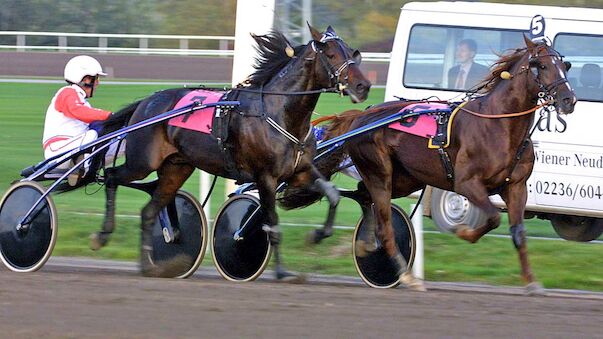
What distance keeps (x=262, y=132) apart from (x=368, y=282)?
5.01ft

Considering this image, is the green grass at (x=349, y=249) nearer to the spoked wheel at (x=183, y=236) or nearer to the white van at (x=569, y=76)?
the white van at (x=569, y=76)

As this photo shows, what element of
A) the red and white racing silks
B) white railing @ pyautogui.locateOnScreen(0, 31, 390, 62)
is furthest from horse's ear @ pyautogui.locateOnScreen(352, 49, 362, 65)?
white railing @ pyautogui.locateOnScreen(0, 31, 390, 62)

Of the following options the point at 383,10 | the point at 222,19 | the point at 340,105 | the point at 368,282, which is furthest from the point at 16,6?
the point at 368,282

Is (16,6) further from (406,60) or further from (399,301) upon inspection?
(399,301)

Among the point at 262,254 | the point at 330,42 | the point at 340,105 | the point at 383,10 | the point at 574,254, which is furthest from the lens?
the point at 383,10

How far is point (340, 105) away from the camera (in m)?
25.2

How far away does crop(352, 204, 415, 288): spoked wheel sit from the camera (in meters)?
9.06

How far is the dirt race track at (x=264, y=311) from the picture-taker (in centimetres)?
641

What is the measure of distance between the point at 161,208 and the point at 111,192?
1.34 ft

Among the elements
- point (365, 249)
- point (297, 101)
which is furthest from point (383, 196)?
point (297, 101)

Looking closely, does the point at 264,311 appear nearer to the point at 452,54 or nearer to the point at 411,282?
the point at 411,282

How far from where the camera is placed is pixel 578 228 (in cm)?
1130

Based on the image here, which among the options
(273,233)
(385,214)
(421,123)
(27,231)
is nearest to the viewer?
(273,233)

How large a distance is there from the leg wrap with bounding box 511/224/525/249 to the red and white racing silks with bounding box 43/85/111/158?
3.29 m
